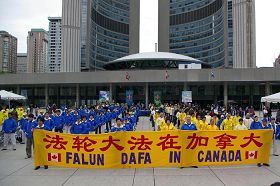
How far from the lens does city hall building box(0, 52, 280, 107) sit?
53.8 metres

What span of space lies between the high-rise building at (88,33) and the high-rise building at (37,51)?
71266 millimetres

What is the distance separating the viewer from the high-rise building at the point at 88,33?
350 feet

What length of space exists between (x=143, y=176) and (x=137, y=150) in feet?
3.24

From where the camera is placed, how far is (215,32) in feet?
351

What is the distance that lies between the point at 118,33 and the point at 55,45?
8690 centimetres

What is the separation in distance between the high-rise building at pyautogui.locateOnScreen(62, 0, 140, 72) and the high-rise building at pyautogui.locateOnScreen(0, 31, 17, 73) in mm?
24243

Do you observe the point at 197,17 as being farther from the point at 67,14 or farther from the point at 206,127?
the point at 206,127

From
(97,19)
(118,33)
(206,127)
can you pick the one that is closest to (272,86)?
(206,127)

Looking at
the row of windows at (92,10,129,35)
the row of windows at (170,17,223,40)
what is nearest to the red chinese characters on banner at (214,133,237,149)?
the row of windows at (170,17,223,40)

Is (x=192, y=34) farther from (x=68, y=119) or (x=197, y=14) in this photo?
(x=68, y=119)

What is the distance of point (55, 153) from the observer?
389 inches

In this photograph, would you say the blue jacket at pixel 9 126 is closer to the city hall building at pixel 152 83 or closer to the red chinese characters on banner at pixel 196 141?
the red chinese characters on banner at pixel 196 141

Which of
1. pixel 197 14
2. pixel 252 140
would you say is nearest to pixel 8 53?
pixel 197 14

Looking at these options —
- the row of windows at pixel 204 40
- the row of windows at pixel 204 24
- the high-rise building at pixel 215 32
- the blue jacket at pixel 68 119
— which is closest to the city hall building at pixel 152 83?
the blue jacket at pixel 68 119
